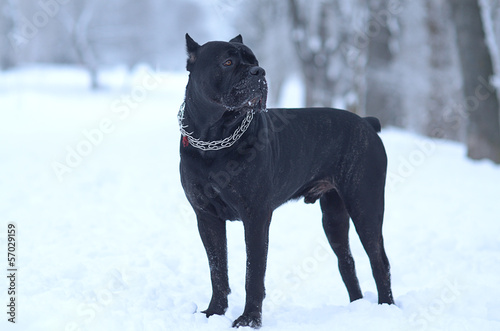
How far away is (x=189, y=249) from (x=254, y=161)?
257cm

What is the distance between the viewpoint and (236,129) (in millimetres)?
3422

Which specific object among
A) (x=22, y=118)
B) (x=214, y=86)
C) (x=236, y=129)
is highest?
(x=214, y=86)

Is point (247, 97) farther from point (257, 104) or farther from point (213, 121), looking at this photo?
point (213, 121)

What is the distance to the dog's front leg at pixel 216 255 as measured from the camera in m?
3.72

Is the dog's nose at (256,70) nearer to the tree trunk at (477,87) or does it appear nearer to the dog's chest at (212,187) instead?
the dog's chest at (212,187)

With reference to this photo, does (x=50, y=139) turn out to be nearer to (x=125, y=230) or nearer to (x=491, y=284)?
(x=125, y=230)

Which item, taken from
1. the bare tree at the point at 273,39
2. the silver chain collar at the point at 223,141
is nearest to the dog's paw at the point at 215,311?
the silver chain collar at the point at 223,141

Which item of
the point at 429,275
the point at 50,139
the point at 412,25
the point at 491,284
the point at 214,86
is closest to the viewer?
the point at 214,86

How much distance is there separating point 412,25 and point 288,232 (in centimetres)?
1335

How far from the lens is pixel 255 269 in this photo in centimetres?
347

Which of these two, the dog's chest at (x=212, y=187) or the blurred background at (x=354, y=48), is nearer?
the dog's chest at (x=212, y=187)

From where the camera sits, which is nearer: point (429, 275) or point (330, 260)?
point (429, 275)

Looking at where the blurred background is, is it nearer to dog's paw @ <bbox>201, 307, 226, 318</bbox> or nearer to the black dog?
the black dog

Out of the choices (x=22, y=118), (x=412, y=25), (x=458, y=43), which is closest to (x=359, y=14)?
(x=412, y=25)
